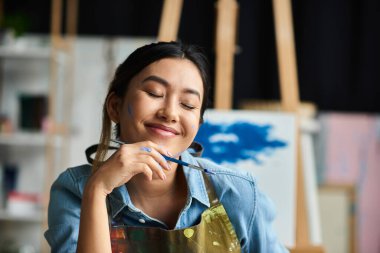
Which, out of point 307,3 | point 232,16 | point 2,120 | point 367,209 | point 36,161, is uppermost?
point 307,3

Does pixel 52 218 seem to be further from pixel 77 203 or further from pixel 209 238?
pixel 209 238

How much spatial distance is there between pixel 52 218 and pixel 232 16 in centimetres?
140

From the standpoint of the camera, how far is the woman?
1223 millimetres

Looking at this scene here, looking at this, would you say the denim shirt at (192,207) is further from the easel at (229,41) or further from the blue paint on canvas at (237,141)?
the easel at (229,41)

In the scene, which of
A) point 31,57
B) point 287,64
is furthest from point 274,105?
point 31,57

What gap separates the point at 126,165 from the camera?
3.94 feet

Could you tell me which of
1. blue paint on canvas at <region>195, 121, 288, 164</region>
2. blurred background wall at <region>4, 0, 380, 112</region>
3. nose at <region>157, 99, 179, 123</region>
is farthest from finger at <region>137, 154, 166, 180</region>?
blurred background wall at <region>4, 0, 380, 112</region>

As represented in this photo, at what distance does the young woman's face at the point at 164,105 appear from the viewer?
1296 millimetres

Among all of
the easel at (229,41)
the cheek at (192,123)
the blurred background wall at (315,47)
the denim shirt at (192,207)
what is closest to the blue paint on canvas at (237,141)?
the easel at (229,41)

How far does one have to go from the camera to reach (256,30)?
150 inches

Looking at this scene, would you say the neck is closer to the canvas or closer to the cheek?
the cheek

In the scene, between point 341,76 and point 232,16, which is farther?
point 341,76

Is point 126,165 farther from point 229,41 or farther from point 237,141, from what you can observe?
point 229,41

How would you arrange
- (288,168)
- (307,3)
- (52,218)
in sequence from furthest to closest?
(307,3) → (288,168) → (52,218)
